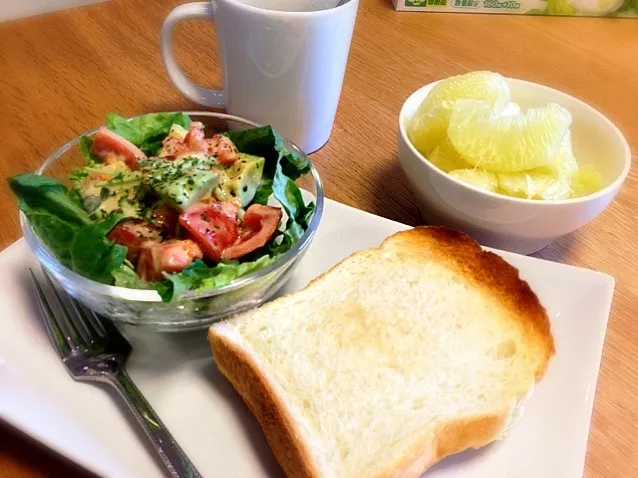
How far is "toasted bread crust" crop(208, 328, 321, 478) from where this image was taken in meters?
0.70

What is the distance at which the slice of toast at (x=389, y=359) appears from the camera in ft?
2.41

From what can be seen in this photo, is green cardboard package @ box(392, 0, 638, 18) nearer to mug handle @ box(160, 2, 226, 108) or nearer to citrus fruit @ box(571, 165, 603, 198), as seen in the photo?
mug handle @ box(160, 2, 226, 108)

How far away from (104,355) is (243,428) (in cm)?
22

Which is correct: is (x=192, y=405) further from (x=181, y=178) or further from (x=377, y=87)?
(x=377, y=87)

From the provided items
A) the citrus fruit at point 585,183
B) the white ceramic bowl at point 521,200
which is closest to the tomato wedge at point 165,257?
the white ceramic bowl at point 521,200

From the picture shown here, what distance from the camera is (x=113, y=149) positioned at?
38.2 inches

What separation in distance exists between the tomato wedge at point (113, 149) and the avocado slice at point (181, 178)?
0.17ft

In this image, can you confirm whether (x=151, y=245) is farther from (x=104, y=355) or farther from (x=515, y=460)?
(x=515, y=460)

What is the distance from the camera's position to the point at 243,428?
30.2 inches

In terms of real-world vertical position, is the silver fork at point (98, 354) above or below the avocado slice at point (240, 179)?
below

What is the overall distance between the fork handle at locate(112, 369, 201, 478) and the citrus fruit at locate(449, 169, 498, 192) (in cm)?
64

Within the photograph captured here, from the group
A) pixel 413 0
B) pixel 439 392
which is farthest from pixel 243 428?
pixel 413 0

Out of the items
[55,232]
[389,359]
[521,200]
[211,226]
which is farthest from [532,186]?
[55,232]

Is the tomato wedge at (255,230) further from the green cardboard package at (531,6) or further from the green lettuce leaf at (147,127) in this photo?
the green cardboard package at (531,6)
